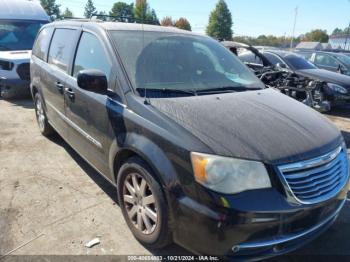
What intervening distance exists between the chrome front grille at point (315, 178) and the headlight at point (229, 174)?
0.51 ft

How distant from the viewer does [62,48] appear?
14.3ft

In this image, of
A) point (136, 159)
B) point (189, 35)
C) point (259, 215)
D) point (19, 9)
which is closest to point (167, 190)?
point (136, 159)

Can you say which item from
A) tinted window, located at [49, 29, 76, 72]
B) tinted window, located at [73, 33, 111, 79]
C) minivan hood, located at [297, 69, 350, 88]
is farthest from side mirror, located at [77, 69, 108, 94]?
minivan hood, located at [297, 69, 350, 88]

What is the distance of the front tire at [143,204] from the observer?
256 centimetres

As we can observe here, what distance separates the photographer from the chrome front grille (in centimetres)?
230

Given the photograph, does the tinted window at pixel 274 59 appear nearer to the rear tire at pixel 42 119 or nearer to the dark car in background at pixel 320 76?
the dark car in background at pixel 320 76

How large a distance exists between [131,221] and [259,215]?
126cm

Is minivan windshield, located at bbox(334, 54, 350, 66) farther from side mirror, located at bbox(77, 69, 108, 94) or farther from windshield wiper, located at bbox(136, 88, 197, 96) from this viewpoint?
side mirror, located at bbox(77, 69, 108, 94)

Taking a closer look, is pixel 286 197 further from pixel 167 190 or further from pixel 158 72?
pixel 158 72

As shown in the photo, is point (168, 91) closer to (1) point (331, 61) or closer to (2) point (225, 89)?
(2) point (225, 89)

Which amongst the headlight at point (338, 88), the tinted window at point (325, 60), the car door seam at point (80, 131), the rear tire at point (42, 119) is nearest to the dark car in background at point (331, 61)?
the tinted window at point (325, 60)

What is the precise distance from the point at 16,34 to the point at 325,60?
33.2 feet

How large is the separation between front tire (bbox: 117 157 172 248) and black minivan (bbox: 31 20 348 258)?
1cm

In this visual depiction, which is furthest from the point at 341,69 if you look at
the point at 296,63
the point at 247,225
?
the point at 247,225
